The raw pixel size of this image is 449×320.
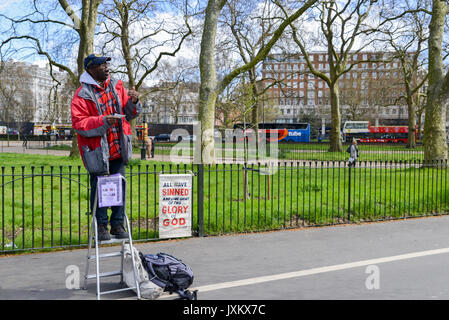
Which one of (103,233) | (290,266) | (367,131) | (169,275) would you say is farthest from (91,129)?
(367,131)

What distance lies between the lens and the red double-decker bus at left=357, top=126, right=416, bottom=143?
2800 inches

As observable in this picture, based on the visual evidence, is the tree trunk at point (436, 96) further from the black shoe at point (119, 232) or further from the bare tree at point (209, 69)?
the black shoe at point (119, 232)

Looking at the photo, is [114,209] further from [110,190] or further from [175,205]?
[175,205]

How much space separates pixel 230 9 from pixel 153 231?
27.0 m

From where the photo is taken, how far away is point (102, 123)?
4.87 meters

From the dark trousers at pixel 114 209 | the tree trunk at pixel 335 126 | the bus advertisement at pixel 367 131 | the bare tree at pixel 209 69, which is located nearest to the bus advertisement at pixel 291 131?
the bus advertisement at pixel 367 131

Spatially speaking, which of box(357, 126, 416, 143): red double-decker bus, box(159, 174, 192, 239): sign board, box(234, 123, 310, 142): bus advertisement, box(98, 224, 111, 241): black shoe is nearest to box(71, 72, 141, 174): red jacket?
box(98, 224, 111, 241): black shoe

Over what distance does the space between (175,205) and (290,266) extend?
2.43 m

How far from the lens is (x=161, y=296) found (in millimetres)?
5074

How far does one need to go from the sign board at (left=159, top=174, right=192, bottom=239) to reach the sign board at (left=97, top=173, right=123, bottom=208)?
2.47m

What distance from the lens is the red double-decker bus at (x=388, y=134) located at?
233 feet

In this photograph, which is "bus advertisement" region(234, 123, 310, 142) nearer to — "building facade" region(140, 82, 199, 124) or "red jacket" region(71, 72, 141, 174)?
"building facade" region(140, 82, 199, 124)

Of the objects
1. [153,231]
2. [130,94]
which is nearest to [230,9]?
[153,231]
